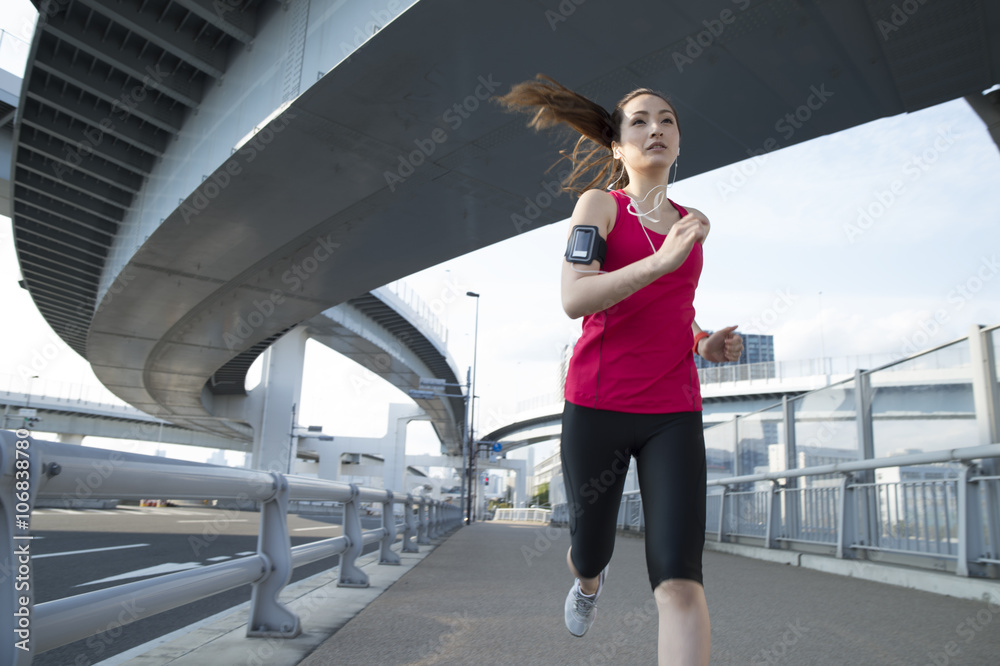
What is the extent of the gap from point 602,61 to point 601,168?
190 inches

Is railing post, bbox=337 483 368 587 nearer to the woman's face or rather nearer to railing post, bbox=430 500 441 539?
the woman's face

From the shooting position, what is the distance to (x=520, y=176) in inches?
405

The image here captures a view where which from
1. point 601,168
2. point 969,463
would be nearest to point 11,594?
point 601,168

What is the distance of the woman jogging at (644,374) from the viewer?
1.91m

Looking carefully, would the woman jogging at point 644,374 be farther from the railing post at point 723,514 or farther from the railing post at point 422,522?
the railing post at point 723,514

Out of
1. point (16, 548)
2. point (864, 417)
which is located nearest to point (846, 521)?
point (864, 417)

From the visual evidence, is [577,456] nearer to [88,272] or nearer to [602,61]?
[602,61]

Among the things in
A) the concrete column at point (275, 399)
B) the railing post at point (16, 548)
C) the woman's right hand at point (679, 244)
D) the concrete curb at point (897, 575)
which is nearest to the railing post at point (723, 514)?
the concrete curb at point (897, 575)

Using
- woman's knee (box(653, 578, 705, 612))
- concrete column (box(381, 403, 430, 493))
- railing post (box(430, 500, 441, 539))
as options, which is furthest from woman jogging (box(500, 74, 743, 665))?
concrete column (box(381, 403, 430, 493))

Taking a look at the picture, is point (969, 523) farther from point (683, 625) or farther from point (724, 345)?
point (683, 625)

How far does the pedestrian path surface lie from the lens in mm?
3463

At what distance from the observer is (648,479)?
2096 millimetres

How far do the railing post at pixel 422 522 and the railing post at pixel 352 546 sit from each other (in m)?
4.77

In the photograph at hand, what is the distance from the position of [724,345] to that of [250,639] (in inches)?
105
